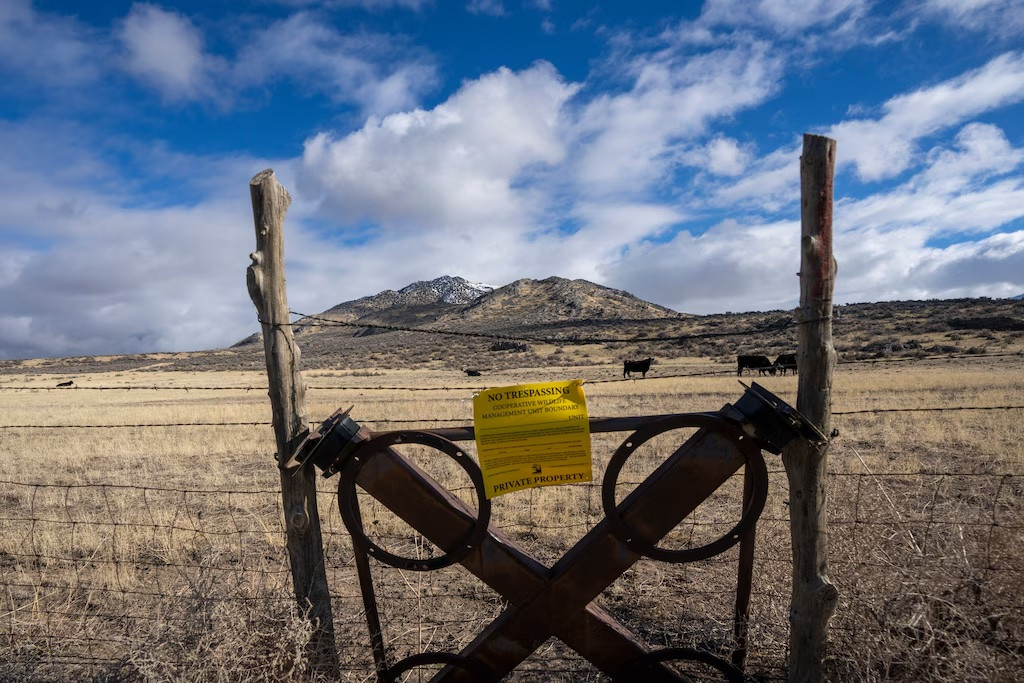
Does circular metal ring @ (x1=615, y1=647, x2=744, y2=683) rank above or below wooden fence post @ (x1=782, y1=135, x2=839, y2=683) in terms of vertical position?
below

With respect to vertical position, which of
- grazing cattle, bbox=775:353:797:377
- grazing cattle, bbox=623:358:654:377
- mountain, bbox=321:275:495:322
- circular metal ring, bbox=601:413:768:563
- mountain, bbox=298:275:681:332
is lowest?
grazing cattle, bbox=775:353:797:377

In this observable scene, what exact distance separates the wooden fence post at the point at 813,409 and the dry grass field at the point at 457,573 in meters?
0.37

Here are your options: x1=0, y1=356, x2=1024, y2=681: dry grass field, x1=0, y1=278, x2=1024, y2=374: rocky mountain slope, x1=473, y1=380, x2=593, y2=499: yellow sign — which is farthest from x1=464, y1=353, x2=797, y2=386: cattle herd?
x1=473, y1=380, x2=593, y2=499: yellow sign

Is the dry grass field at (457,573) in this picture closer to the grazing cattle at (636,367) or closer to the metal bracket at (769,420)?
the metal bracket at (769,420)

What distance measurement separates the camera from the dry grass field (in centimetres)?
344

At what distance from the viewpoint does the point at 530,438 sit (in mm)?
3354

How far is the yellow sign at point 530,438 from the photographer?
334 centimetres

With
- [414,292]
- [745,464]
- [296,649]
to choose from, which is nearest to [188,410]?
[296,649]

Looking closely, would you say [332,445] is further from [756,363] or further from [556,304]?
[556,304]

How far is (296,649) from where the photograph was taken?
3.37 metres

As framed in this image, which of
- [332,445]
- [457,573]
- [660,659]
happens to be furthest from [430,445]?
[457,573]

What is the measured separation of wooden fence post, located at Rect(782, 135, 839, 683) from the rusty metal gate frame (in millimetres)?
188

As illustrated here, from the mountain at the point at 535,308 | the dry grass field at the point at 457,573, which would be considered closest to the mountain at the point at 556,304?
the mountain at the point at 535,308

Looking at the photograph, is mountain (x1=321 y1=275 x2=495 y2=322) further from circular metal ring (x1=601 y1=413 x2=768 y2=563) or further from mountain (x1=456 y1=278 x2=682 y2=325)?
circular metal ring (x1=601 y1=413 x2=768 y2=563)
